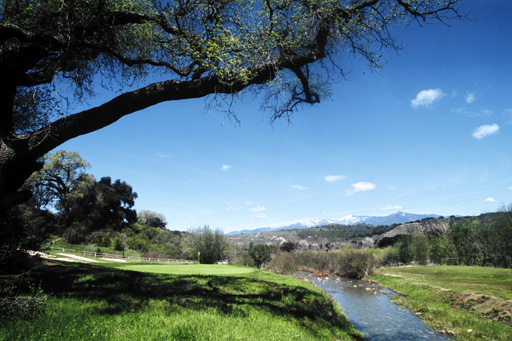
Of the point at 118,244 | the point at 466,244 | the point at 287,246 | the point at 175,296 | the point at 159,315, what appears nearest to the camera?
the point at 159,315

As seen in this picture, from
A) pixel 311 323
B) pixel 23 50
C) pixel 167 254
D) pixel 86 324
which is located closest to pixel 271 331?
pixel 311 323

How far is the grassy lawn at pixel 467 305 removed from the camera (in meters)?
10.4

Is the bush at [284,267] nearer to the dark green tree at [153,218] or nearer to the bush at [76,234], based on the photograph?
the bush at [76,234]

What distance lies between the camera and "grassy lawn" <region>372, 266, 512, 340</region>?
10.4m

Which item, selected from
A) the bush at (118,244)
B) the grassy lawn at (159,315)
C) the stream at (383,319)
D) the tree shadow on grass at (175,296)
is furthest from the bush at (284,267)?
the bush at (118,244)

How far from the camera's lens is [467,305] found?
13.8m

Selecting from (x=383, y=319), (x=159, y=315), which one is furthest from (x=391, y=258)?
(x=159, y=315)

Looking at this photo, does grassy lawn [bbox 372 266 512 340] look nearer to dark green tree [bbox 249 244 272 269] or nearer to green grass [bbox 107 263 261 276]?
green grass [bbox 107 263 261 276]

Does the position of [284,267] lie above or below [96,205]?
below

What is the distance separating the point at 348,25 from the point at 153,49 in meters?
7.33

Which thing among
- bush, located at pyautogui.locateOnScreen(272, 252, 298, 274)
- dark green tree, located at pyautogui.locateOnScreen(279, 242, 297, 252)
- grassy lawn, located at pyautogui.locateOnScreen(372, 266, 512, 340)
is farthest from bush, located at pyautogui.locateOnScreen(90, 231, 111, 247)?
grassy lawn, located at pyautogui.locateOnScreen(372, 266, 512, 340)

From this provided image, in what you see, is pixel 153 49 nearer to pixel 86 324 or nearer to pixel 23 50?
pixel 23 50

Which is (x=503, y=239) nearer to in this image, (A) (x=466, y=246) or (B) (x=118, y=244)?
(A) (x=466, y=246)

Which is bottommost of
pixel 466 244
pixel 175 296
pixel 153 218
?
pixel 466 244
